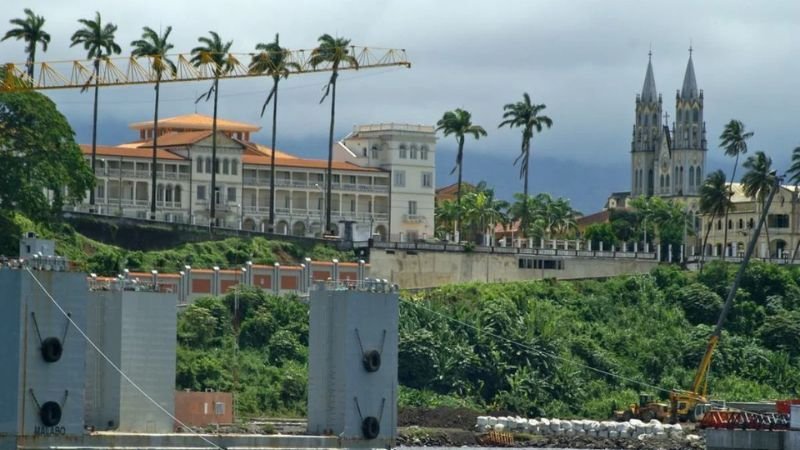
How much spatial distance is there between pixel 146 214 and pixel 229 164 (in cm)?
1958

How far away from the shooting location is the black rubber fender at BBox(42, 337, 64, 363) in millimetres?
83562

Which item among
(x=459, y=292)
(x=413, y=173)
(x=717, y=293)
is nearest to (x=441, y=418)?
(x=459, y=292)

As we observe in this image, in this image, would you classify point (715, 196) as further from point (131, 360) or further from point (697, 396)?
point (131, 360)

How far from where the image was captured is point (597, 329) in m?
148

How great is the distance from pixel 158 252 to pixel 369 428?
193 ft

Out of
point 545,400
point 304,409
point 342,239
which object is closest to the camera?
point 304,409

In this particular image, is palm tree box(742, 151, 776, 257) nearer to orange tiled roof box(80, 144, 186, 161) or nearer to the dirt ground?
orange tiled roof box(80, 144, 186, 161)

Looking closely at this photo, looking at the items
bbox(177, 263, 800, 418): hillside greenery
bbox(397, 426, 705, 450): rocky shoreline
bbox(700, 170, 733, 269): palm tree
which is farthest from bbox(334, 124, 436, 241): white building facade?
bbox(397, 426, 705, 450): rocky shoreline

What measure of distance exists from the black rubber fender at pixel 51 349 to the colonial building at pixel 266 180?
78.3 metres

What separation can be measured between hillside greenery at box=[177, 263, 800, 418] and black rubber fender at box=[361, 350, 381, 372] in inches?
1284

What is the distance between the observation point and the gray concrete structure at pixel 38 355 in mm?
83062

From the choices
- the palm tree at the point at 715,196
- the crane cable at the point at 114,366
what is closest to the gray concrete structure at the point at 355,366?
the crane cable at the point at 114,366

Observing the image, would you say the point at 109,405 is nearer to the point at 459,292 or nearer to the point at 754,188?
the point at 459,292

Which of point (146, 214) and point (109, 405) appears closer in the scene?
point (109, 405)
